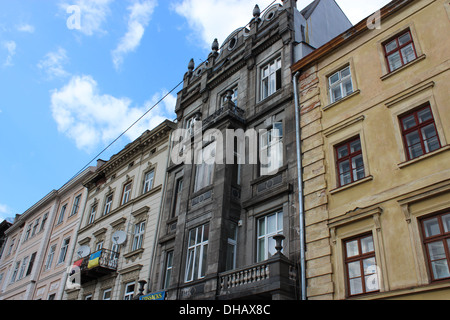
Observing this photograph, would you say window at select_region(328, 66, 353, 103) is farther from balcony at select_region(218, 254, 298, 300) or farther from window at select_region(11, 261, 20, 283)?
window at select_region(11, 261, 20, 283)

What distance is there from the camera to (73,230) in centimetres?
3005

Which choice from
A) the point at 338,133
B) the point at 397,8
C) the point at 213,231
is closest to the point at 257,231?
the point at 213,231

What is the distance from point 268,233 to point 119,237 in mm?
10525

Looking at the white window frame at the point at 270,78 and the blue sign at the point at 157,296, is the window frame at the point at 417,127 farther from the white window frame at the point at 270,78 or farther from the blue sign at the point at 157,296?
A: the blue sign at the point at 157,296

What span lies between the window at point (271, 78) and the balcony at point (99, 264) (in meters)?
12.1

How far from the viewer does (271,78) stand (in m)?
18.9

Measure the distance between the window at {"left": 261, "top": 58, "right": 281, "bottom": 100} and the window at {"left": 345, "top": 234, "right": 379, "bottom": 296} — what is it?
857 cm

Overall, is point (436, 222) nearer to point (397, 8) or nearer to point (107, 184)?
point (397, 8)

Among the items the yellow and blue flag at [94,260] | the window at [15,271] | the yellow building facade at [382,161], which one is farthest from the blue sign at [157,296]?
the window at [15,271]

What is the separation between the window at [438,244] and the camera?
392 inches

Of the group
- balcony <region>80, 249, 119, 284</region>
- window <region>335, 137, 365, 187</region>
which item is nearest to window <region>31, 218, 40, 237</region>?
balcony <region>80, 249, 119, 284</region>

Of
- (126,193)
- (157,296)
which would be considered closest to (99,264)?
(126,193)

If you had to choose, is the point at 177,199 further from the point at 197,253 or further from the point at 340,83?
the point at 340,83

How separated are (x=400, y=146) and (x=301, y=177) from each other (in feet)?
12.0
